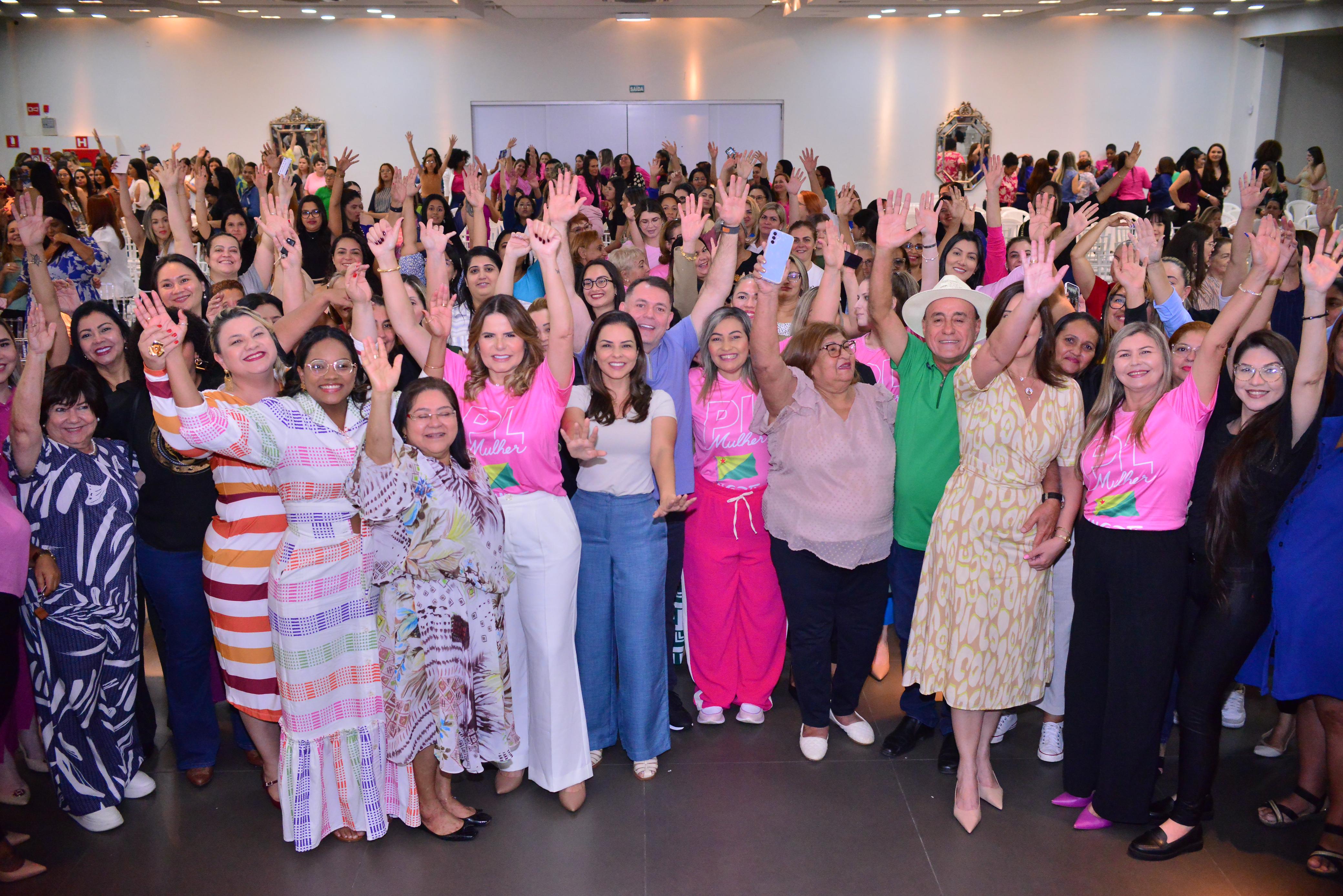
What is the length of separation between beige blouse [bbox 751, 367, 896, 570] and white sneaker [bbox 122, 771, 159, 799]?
2469 millimetres

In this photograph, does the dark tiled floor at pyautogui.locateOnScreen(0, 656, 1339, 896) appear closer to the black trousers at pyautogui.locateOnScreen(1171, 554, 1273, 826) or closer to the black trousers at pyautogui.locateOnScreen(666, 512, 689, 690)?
the black trousers at pyautogui.locateOnScreen(1171, 554, 1273, 826)

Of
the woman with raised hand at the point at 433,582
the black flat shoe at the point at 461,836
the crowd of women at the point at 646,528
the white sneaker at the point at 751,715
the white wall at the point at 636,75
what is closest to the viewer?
the woman with raised hand at the point at 433,582

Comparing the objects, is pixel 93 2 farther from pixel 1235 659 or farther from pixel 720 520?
pixel 1235 659

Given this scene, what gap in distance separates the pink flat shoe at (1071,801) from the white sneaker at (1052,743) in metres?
0.28

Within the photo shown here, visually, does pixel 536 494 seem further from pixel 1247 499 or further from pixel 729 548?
pixel 1247 499

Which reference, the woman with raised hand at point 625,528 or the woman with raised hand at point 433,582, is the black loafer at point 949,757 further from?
the woman with raised hand at point 433,582

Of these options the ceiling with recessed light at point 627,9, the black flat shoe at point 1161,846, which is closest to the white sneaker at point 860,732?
the black flat shoe at point 1161,846

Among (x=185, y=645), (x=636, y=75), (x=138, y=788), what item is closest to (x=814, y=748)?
(x=185, y=645)

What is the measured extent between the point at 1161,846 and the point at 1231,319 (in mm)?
1676

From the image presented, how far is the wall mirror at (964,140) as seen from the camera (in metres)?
14.5

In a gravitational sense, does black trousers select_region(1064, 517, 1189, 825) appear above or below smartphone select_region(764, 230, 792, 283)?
below

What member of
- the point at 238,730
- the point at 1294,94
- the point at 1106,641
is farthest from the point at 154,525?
the point at 1294,94

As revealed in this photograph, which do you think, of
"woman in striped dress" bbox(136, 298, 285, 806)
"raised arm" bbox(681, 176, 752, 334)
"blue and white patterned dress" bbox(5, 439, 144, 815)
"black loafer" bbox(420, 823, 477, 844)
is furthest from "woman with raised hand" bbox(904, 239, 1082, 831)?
"blue and white patterned dress" bbox(5, 439, 144, 815)

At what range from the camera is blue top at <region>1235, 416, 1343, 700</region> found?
281 cm
